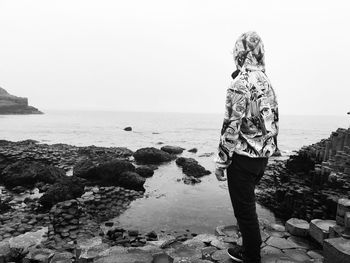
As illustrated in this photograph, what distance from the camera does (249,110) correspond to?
11.6ft

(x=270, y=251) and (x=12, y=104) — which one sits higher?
(x=270, y=251)

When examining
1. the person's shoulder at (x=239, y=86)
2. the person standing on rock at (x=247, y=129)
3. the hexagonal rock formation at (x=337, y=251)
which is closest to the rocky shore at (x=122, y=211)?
the hexagonal rock formation at (x=337, y=251)

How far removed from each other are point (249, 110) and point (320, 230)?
3657mm

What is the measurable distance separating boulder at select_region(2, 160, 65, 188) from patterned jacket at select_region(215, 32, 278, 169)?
13.7 m

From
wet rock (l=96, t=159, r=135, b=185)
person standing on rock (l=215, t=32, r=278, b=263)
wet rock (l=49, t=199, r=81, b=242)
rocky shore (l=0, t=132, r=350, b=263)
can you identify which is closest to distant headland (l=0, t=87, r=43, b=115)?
rocky shore (l=0, t=132, r=350, b=263)

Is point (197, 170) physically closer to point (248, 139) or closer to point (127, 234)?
point (127, 234)

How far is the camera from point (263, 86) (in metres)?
3.62

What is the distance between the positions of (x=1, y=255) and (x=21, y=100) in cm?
19076

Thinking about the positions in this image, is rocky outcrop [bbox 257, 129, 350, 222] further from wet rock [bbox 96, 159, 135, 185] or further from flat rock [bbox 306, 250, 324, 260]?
wet rock [bbox 96, 159, 135, 185]

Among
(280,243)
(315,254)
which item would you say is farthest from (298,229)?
(315,254)

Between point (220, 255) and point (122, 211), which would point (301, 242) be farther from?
point (122, 211)

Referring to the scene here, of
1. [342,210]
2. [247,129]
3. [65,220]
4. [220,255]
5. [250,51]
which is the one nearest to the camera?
[247,129]

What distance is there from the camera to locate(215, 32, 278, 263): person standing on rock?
137 inches

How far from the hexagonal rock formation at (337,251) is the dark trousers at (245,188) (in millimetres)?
1092
